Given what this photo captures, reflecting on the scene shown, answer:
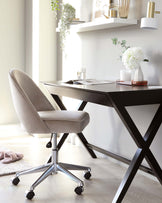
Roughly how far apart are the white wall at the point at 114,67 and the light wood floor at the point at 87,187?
229 millimetres

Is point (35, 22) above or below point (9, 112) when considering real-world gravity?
above

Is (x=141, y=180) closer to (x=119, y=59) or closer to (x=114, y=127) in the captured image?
(x=114, y=127)

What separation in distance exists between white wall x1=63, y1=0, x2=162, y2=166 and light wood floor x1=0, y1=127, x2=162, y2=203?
23 centimetres

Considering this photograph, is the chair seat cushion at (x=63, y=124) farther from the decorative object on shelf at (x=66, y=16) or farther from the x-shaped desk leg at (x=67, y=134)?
the decorative object on shelf at (x=66, y=16)

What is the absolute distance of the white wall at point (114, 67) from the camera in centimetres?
286

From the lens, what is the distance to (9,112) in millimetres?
4973

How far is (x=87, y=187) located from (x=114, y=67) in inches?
48.2

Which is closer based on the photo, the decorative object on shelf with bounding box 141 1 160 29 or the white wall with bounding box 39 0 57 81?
the decorative object on shelf with bounding box 141 1 160 29

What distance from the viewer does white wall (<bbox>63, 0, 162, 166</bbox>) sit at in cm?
286

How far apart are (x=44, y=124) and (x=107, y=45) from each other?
1.26 m

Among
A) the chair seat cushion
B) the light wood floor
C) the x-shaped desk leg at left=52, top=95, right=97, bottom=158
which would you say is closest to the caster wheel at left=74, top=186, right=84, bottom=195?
the light wood floor

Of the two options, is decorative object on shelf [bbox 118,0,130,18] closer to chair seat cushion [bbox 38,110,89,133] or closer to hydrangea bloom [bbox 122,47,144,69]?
hydrangea bloom [bbox 122,47,144,69]

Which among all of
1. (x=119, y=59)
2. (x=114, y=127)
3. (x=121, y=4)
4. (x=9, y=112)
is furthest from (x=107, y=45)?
(x=9, y=112)

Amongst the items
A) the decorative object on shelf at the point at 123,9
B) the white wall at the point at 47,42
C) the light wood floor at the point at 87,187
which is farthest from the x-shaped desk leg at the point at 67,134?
the white wall at the point at 47,42
